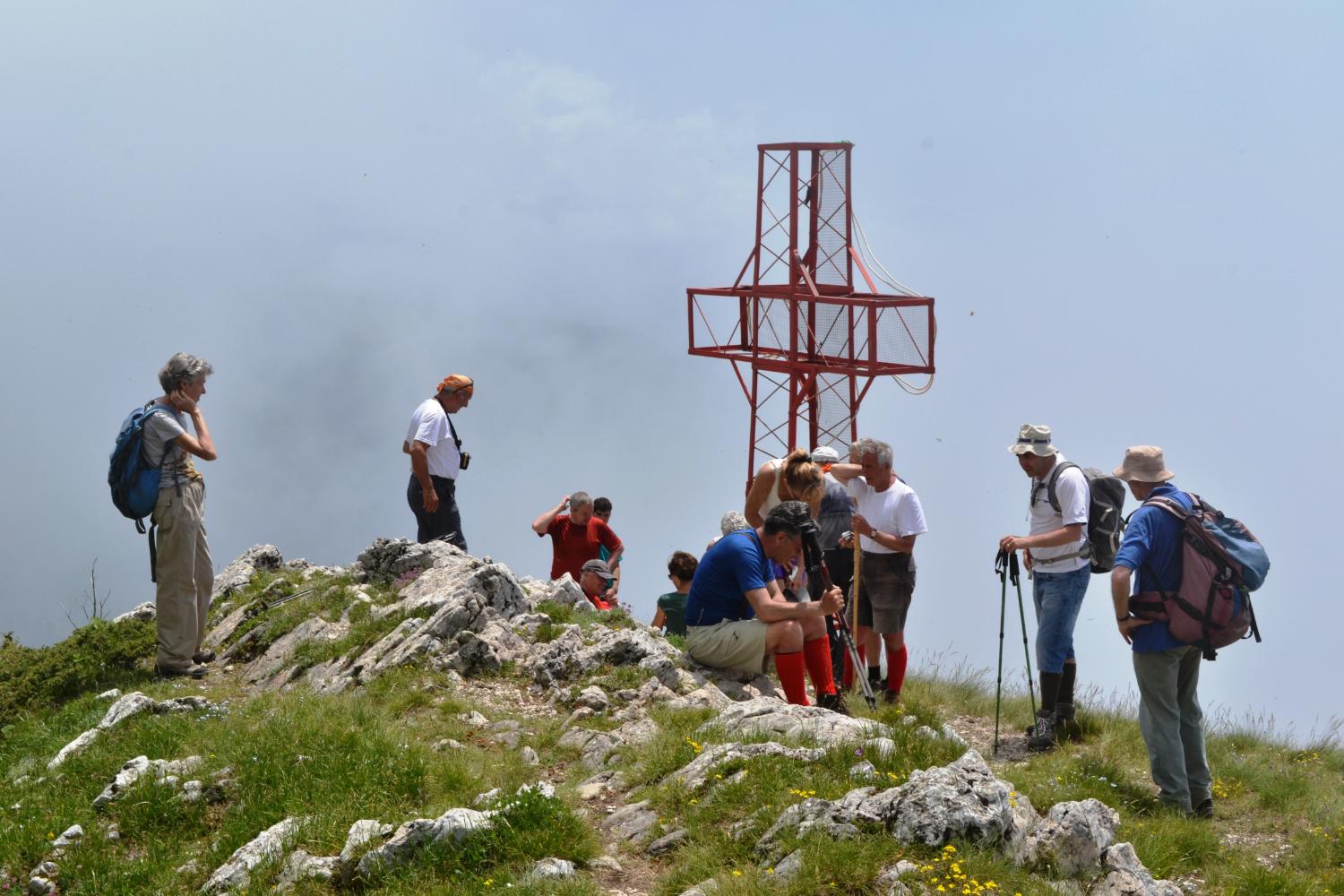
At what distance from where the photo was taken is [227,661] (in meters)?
12.4

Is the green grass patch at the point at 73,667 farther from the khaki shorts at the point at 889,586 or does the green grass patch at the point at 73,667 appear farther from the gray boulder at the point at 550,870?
the khaki shorts at the point at 889,586

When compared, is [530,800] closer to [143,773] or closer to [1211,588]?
[143,773]

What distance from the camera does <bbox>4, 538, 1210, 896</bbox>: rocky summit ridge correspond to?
6.31m

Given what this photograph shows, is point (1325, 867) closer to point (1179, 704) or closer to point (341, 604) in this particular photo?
point (1179, 704)

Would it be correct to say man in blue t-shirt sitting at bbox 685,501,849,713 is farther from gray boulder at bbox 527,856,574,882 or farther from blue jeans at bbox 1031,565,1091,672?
gray boulder at bbox 527,856,574,882

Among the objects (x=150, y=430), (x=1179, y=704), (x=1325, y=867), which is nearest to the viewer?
(x=1325, y=867)

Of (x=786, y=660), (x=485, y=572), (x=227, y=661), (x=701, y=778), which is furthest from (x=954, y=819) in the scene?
(x=227, y=661)

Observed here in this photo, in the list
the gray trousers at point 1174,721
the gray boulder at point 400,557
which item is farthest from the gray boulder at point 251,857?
the gray boulder at point 400,557

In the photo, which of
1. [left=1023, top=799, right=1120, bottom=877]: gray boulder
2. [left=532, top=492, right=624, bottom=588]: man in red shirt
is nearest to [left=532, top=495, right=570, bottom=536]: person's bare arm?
[left=532, top=492, right=624, bottom=588]: man in red shirt

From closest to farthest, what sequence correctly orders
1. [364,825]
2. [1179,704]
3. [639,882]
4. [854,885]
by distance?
1. [854,885]
2. [639,882]
3. [364,825]
4. [1179,704]

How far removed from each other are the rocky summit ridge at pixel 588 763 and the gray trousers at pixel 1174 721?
1.58 metres

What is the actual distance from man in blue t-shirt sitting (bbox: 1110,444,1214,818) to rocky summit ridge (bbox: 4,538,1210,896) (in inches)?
60.7

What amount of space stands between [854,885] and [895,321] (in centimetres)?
2229

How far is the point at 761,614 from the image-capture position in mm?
8844
